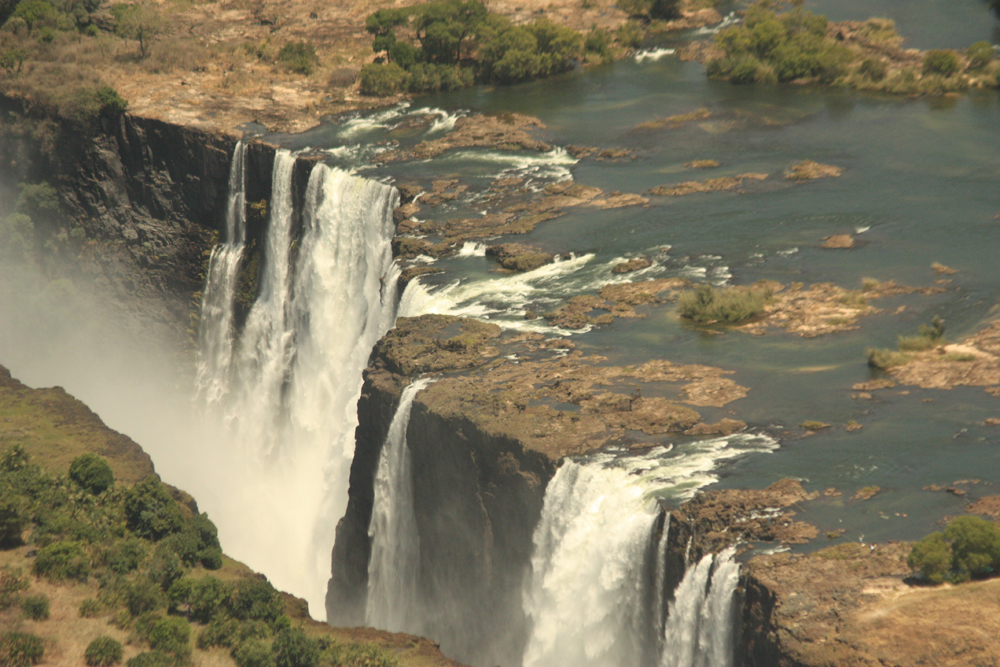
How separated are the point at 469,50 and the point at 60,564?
4159cm

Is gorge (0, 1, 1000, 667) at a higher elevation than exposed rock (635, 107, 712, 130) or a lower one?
lower

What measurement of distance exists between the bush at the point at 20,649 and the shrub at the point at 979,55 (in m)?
45.6

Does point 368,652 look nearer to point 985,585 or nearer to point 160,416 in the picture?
point 985,585

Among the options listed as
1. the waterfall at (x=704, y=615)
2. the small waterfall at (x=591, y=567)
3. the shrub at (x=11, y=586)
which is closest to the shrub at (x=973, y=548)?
the waterfall at (x=704, y=615)

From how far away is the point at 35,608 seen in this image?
85.7 feet

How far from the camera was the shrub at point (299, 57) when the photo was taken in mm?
62031

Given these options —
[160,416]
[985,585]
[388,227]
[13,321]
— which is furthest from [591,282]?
[13,321]

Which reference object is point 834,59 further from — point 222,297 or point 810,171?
point 222,297

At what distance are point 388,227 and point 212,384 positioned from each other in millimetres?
14778

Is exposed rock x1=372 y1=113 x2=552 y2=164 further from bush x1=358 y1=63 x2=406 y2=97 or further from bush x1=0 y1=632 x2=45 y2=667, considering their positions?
bush x1=0 y1=632 x2=45 y2=667

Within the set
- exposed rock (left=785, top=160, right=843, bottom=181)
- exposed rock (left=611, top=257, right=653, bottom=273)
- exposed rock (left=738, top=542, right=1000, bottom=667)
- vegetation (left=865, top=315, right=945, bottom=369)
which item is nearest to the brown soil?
vegetation (left=865, top=315, right=945, bottom=369)

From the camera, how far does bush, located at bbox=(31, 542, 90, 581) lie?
1111 inches

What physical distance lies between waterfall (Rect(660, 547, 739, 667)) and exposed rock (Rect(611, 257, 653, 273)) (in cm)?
1632

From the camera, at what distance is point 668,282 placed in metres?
36.0
